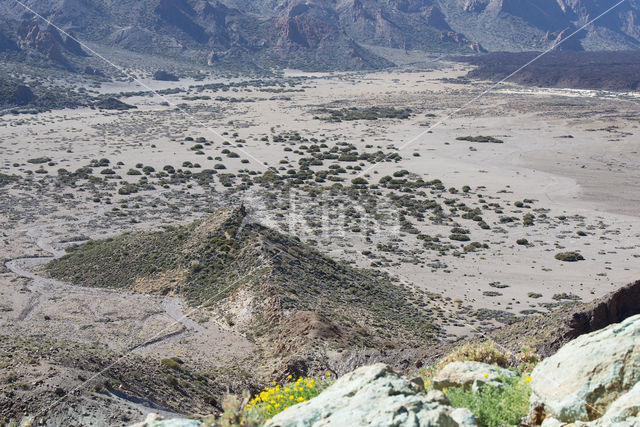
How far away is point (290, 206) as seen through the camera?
53.9 meters

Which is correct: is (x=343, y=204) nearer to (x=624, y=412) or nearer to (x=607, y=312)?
(x=607, y=312)

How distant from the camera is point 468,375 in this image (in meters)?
10.7

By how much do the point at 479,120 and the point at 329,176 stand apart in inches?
2215

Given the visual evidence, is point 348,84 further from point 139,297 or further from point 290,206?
point 139,297

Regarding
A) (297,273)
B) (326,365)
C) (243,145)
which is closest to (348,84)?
(243,145)

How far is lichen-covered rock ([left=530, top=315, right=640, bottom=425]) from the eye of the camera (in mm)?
7824

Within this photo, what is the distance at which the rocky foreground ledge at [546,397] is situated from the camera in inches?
291

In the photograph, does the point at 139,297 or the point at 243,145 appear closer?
the point at 139,297

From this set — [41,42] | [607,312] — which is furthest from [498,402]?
[41,42]

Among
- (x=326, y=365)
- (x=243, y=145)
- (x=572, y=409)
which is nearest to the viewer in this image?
(x=572, y=409)

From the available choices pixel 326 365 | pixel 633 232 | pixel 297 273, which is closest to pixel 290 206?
pixel 297 273

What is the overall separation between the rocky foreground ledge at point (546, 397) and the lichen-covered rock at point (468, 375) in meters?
1.50

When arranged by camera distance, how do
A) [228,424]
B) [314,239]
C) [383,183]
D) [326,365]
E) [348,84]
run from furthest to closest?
[348,84]
[383,183]
[314,239]
[326,365]
[228,424]

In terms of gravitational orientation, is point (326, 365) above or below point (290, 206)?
above
